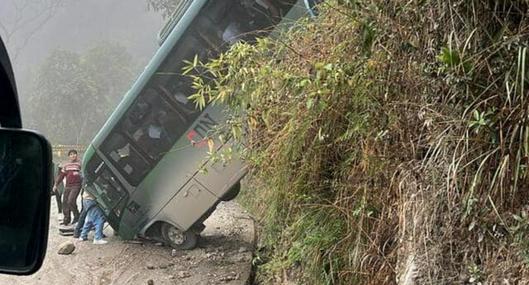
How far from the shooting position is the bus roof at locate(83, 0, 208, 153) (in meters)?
6.33

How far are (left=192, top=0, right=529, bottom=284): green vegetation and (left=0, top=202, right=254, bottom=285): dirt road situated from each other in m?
2.84

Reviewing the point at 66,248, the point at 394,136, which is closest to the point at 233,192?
the point at 66,248

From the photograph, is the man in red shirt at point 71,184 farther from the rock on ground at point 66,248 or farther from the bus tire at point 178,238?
the bus tire at point 178,238

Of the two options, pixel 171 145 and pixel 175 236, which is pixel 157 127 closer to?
pixel 171 145

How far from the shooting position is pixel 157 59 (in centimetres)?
657

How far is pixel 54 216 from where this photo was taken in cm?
988

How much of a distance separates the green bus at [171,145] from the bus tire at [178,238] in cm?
1

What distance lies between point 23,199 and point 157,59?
543 cm

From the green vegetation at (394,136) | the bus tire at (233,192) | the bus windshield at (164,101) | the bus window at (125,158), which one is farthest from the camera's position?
the bus window at (125,158)

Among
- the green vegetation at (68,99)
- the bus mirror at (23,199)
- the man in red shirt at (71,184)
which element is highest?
the bus mirror at (23,199)

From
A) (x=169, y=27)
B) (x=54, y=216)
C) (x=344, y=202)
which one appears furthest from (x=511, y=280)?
(x=54, y=216)

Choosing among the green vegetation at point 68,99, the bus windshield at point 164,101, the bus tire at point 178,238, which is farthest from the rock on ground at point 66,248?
the green vegetation at point 68,99

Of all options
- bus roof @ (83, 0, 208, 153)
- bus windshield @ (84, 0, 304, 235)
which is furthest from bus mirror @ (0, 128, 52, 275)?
bus roof @ (83, 0, 208, 153)

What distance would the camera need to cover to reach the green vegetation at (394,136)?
220 centimetres
